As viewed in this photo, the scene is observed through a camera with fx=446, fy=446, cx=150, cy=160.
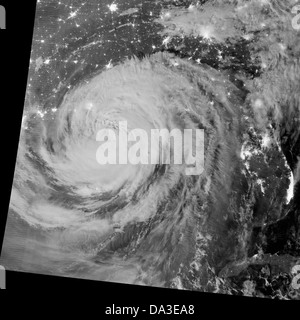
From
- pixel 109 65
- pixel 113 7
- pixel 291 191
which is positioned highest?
pixel 113 7

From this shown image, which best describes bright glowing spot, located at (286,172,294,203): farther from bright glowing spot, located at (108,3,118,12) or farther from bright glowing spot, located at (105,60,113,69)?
bright glowing spot, located at (108,3,118,12)

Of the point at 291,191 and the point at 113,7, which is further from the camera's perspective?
the point at 113,7

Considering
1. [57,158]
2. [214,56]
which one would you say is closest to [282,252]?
[214,56]

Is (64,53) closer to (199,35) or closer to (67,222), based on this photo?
(199,35)

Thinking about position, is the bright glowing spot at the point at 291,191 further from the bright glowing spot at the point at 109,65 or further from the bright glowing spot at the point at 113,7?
the bright glowing spot at the point at 113,7

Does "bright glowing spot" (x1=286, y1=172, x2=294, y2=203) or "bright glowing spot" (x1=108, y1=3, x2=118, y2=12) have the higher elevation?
"bright glowing spot" (x1=108, y1=3, x2=118, y2=12)

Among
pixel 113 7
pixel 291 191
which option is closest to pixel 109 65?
pixel 113 7

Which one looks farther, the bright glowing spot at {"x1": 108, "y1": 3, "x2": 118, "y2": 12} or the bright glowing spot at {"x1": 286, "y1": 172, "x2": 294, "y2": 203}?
the bright glowing spot at {"x1": 108, "y1": 3, "x2": 118, "y2": 12}

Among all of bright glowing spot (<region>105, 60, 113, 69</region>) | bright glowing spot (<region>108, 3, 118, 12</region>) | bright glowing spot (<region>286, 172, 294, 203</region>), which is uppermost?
bright glowing spot (<region>108, 3, 118, 12</region>)

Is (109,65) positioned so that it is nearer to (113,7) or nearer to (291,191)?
(113,7)

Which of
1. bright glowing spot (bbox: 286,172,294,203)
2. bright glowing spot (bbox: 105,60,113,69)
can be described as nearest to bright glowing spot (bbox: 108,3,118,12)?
bright glowing spot (bbox: 105,60,113,69)

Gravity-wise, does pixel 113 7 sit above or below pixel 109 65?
above
